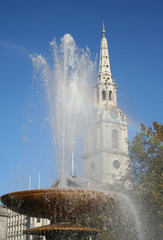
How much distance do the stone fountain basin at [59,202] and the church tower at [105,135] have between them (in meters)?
42.6

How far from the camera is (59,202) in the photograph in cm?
937

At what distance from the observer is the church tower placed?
54.5 meters

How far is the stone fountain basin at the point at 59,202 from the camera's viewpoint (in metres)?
9.22

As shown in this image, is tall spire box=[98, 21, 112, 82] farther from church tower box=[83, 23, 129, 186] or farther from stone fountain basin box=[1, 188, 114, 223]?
stone fountain basin box=[1, 188, 114, 223]

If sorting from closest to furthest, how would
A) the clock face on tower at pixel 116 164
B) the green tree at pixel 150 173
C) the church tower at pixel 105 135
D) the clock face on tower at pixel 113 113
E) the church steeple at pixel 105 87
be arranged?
the green tree at pixel 150 173 < the church tower at pixel 105 135 < the clock face on tower at pixel 116 164 < the church steeple at pixel 105 87 < the clock face on tower at pixel 113 113

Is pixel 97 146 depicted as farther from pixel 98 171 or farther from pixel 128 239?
pixel 128 239

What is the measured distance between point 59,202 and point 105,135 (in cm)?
4647

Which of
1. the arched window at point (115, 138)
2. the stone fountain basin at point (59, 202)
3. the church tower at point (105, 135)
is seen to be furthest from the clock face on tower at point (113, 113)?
the stone fountain basin at point (59, 202)

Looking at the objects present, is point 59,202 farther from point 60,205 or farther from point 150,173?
point 150,173

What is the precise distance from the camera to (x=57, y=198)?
30.2 feet

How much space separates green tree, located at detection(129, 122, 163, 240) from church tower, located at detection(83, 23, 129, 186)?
1150 inches

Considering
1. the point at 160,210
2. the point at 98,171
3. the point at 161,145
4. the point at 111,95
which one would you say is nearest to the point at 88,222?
the point at 160,210

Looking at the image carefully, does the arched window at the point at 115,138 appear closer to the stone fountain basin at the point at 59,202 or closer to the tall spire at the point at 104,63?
the tall spire at the point at 104,63

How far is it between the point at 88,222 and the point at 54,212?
1249 centimetres
